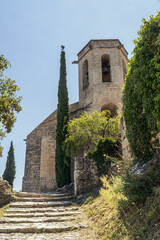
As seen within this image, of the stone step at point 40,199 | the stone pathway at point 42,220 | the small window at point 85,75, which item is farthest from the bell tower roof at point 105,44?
the stone pathway at point 42,220

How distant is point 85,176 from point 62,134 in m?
6.34

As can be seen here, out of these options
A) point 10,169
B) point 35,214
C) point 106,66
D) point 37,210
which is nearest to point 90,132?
point 37,210

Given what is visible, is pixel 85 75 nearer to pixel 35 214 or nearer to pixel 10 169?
pixel 10 169

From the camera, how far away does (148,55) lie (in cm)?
452

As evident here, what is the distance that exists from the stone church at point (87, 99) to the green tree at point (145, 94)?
396 inches

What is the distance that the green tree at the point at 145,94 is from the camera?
4191mm

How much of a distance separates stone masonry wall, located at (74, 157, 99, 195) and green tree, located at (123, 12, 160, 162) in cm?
339

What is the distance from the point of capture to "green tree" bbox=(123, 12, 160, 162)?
419cm

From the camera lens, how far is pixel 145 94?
14.8 feet

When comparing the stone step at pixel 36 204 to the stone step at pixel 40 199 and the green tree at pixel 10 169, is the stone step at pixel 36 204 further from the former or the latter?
the green tree at pixel 10 169

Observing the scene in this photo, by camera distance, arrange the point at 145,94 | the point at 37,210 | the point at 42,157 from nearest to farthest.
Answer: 1. the point at 145,94
2. the point at 37,210
3. the point at 42,157

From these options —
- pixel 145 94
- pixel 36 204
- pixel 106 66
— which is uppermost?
pixel 106 66

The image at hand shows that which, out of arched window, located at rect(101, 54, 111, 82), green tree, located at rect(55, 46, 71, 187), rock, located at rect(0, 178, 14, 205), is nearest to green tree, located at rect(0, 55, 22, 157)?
rock, located at rect(0, 178, 14, 205)

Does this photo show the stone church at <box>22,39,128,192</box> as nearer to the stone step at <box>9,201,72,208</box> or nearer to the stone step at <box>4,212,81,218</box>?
the stone step at <box>9,201,72,208</box>
